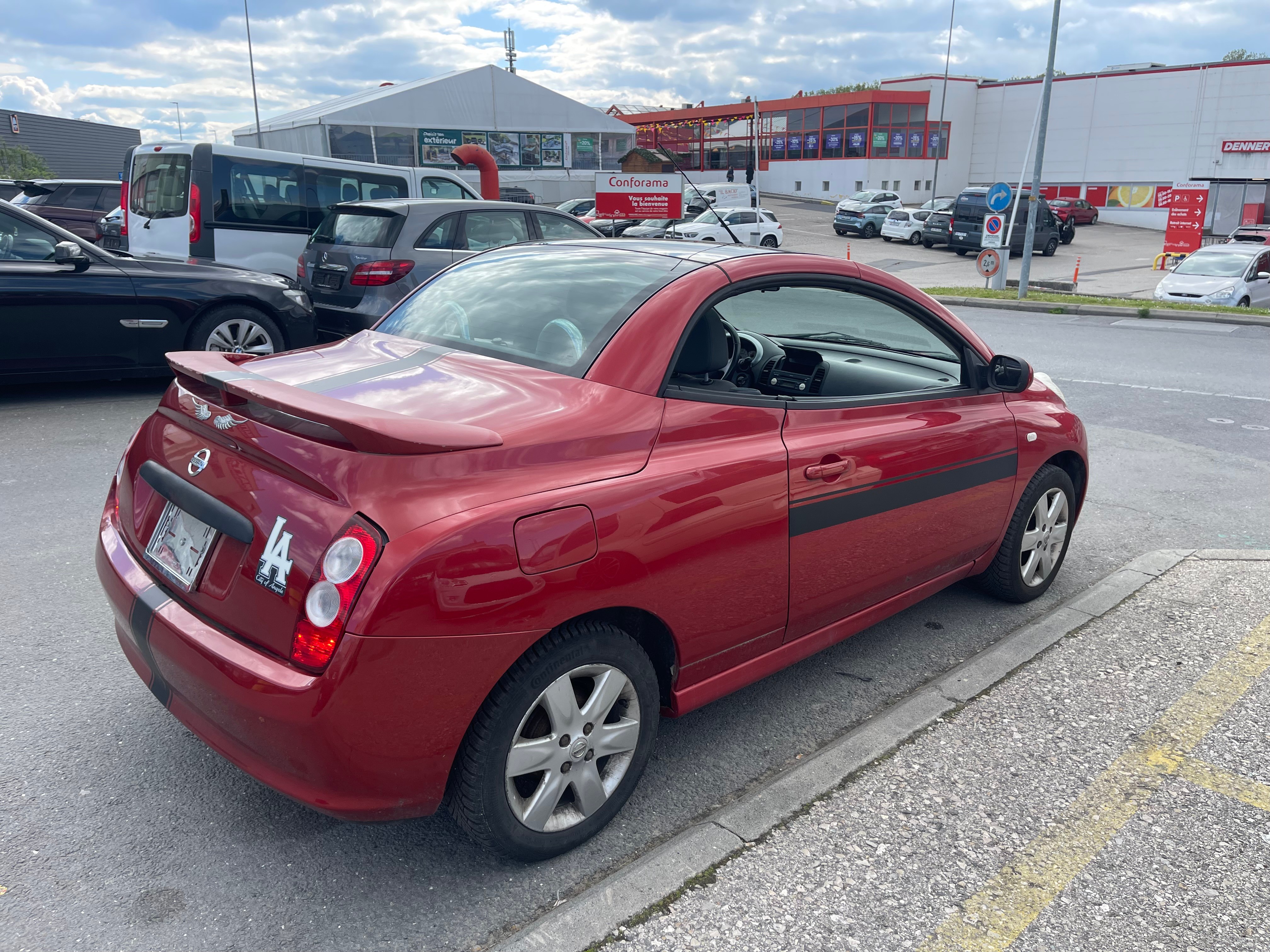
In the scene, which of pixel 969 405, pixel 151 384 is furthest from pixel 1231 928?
pixel 151 384

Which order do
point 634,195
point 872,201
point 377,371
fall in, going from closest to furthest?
point 377,371, point 634,195, point 872,201

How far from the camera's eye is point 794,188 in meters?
63.4

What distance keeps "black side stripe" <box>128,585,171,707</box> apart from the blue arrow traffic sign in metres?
18.3

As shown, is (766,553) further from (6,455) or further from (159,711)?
(6,455)

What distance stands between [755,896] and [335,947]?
101 centimetres

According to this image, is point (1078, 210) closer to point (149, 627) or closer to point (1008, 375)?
point (1008, 375)

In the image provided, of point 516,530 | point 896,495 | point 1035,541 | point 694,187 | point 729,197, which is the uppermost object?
point 729,197

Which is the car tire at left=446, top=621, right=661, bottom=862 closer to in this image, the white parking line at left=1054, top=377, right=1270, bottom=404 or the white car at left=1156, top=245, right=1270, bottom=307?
the white parking line at left=1054, top=377, right=1270, bottom=404

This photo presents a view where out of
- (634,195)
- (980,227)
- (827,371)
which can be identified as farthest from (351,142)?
(827,371)

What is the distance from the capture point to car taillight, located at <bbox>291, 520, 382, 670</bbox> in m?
2.01

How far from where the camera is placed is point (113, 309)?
6988mm

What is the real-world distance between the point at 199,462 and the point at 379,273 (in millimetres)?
6111

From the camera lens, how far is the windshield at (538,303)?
9.10 ft

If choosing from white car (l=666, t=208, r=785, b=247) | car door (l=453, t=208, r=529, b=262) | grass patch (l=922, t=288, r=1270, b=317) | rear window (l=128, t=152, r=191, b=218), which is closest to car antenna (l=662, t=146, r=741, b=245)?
car door (l=453, t=208, r=529, b=262)
